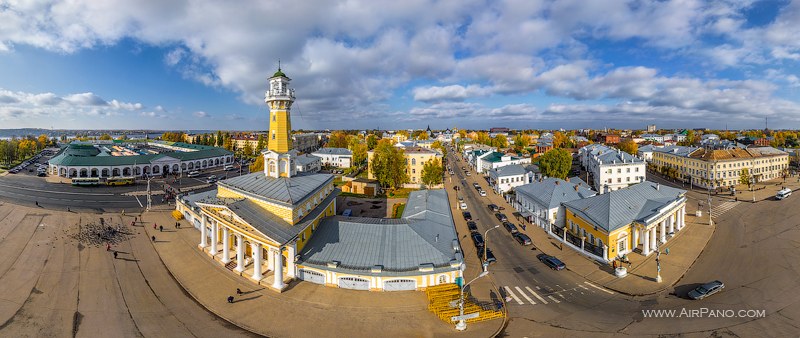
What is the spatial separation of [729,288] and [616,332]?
42.7ft

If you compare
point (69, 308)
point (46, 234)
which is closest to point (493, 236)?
point (69, 308)

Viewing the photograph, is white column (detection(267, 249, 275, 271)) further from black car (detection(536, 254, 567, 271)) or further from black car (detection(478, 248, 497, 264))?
black car (detection(536, 254, 567, 271))

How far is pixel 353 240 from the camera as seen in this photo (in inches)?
1075

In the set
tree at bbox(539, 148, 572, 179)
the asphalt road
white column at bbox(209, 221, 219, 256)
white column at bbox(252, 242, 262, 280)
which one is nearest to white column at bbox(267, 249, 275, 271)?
white column at bbox(252, 242, 262, 280)

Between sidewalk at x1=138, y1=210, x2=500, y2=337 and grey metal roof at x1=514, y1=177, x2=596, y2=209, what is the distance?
2351 centimetres

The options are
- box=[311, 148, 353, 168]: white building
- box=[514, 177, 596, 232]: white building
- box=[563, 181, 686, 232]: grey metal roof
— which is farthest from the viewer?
box=[311, 148, 353, 168]: white building

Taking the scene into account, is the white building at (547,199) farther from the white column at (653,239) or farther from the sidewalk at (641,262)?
the white column at (653,239)

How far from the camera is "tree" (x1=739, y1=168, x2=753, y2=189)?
204ft

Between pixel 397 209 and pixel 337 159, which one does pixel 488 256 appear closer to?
pixel 397 209

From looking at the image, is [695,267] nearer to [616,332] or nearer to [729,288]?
[729,288]

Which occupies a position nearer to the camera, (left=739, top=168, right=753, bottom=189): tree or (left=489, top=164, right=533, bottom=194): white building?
(left=489, top=164, right=533, bottom=194): white building

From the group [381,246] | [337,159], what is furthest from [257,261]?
[337,159]

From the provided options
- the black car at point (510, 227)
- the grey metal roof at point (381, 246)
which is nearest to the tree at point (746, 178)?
the black car at point (510, 227)

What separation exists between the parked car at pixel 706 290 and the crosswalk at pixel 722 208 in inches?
1098
